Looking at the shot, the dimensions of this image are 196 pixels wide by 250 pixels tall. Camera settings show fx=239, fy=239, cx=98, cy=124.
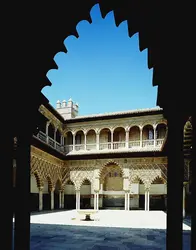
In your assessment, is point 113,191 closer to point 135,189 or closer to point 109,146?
point 135,189

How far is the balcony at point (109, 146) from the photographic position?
2072 cm

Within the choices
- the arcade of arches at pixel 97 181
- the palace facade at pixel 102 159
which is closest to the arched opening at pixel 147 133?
the palace facade at pixel 102 159

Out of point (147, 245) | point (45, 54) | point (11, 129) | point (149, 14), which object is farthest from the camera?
point (147, 245)

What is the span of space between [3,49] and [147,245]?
673 cm

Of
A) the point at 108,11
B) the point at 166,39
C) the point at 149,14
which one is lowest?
the point at 166,39

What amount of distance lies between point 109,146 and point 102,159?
179 cm

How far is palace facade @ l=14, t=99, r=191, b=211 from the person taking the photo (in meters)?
19.9

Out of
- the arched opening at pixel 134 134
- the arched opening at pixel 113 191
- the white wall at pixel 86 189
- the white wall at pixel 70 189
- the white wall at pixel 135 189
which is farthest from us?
the white wall at pixel 86 189

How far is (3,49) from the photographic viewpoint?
304 cm

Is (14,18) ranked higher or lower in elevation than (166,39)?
higher

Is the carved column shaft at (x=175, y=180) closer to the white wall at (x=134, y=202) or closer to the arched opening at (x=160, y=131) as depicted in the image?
the arched opening at (x=160, y=131)

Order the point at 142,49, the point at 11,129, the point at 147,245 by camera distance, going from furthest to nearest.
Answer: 1. the point at 147,245
2. the point at 11,129
3. the point at 142,49

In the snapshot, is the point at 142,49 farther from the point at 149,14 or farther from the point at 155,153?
the point at 155,153

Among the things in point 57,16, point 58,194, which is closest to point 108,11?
point 57,16
